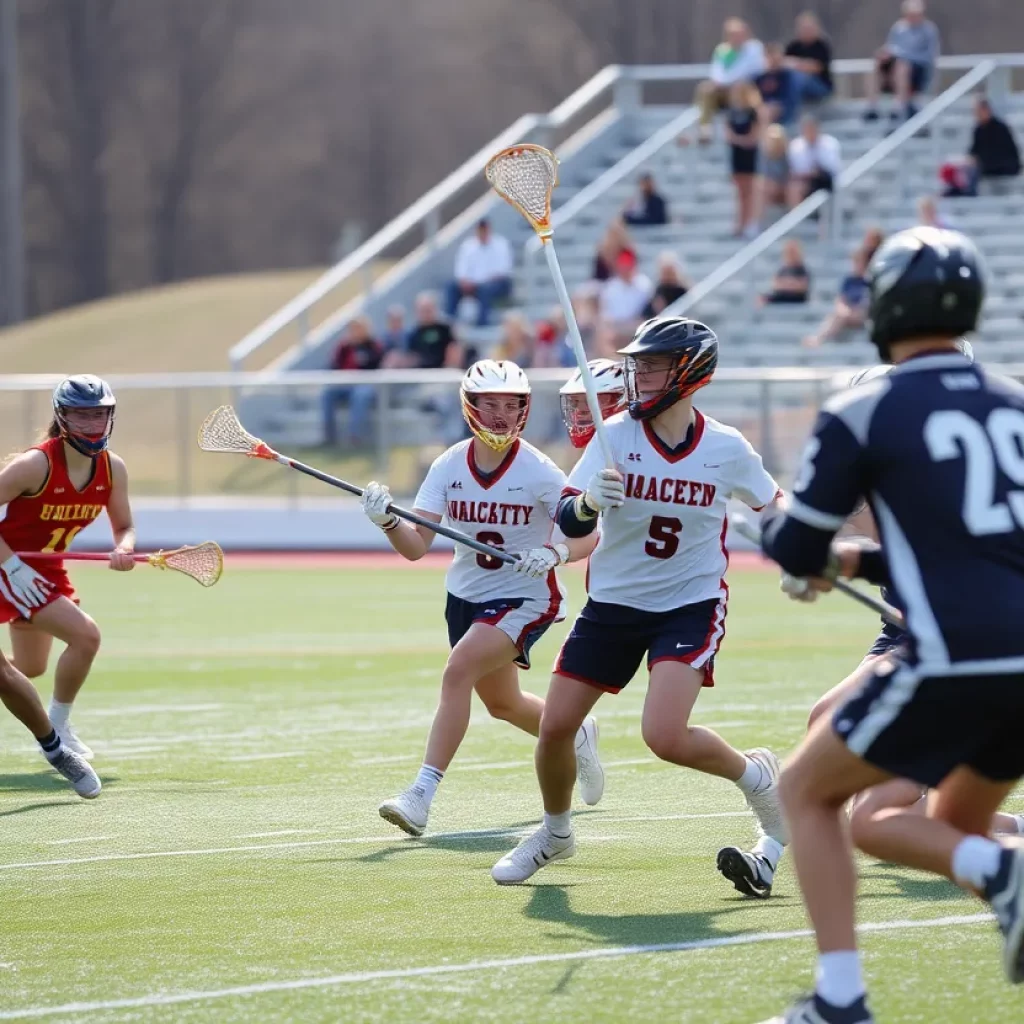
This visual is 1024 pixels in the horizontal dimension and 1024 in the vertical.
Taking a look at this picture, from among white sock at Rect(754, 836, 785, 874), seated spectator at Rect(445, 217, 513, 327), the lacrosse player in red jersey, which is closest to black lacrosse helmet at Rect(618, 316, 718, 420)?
white sock at Rect(754, 836, 785, 874)

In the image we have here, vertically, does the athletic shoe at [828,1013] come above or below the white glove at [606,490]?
below

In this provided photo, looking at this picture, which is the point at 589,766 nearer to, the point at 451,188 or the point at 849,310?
the point at 849,310

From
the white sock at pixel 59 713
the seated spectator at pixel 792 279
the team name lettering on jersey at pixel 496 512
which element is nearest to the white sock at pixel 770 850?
the team name lettering on jersey at pixel 496 512

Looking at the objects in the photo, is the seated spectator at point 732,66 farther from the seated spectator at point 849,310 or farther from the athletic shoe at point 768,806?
the athletic shoe at point 768,806

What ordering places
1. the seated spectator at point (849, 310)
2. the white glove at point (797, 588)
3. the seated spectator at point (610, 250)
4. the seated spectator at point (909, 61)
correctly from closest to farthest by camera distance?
the white glove at point (797, 588) < the seated spectator at point (849, 310) < the seated spectator at point (610, 250) < the seated spectator at point (909, 61)

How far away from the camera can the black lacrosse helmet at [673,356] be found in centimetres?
621

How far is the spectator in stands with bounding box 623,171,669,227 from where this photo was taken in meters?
25.4

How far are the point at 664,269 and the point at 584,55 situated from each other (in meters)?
24.2

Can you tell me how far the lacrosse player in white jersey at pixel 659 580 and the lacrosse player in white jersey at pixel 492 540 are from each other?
88 cm

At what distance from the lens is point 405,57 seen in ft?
159

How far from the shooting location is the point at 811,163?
77.8 feet

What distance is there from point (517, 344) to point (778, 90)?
5.25 m

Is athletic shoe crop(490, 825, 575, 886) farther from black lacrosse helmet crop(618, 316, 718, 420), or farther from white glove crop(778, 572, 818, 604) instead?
white glove crop(778, 572, 818, 604)

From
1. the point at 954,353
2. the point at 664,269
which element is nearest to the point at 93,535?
the point at 664,269
